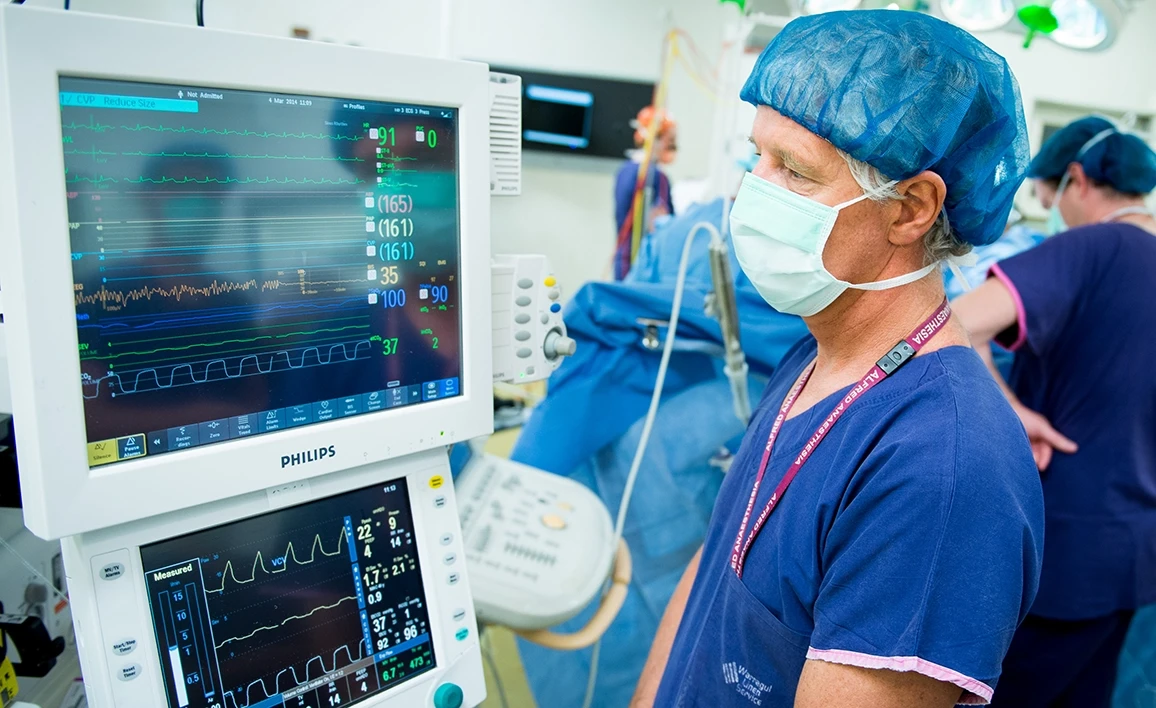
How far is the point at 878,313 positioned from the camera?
84 cm

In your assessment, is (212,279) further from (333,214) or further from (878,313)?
(878,313)

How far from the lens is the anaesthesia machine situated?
1.99ft

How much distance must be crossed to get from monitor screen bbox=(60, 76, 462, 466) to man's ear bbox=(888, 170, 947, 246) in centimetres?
50

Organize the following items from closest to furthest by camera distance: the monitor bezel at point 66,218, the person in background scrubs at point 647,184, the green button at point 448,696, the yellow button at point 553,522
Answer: the monitor bezel at point 66,218 → the green button at point 448,696 → the yellow button at point 553,522 → the person in background scrubs at point 647,184

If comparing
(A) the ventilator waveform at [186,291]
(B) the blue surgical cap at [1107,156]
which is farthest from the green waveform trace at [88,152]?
(B) the blue surgical cap at [1107,156]

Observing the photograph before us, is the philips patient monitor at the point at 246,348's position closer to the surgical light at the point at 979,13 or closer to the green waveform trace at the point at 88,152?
the green waveform trace at the point at 88,152

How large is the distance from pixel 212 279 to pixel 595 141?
180 inches

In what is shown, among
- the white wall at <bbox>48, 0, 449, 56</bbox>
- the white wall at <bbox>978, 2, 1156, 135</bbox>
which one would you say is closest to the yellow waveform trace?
the white wall at <bbox>48, 0, 449, 56</bbox>

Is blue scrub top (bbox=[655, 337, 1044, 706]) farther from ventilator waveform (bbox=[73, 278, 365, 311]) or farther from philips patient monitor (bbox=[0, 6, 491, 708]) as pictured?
ventilator waveform (bbox=[73, 278, 365, 311])

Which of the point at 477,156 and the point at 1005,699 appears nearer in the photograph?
the point at 477,156

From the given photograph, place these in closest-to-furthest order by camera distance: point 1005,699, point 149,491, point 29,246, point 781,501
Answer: point 29,246
point 149,491
point 781,501
point 1005,699

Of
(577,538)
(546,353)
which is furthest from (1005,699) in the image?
(546,353)

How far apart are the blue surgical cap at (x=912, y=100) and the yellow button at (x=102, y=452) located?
0.76 metres

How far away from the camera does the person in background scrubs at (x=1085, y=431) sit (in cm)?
145
